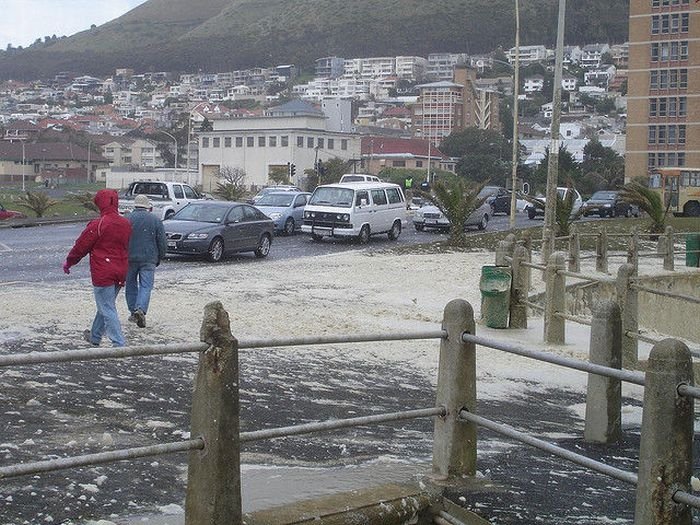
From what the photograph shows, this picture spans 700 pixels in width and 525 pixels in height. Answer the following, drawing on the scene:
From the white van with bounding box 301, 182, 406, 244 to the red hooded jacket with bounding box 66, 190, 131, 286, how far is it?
21323 millimetres

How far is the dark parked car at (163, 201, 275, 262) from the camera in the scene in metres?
25.6

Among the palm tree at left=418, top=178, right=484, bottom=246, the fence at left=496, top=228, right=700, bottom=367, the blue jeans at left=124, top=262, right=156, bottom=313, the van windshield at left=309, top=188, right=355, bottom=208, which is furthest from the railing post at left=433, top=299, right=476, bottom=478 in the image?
the van windshield at left=309, top=188, right=355, bottom=208

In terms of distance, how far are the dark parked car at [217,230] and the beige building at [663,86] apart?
75.8 m

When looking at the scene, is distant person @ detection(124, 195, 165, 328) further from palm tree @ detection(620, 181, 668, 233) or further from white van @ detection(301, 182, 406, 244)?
palm tree @ detection(620, 181, 668, 233)

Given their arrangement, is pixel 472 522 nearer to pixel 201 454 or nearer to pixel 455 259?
pixel 201 454

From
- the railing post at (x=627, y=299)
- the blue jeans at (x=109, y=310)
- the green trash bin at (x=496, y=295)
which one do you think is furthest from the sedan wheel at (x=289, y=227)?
the blue jeans at (x=109, y=310)

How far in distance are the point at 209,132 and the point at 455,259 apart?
299ft

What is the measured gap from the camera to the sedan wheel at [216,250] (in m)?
25.9

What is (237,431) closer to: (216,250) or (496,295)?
(496,295)

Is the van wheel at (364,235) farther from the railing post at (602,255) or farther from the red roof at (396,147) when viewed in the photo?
the red roof at (396,147)

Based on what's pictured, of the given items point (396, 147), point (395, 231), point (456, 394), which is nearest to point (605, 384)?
point (456, 394)

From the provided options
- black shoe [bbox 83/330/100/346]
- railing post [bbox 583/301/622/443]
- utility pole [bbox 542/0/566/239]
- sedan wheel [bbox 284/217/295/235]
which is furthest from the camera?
sedan wheel [bbox 284/217/295/235]

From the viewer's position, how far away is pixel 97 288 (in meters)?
12.0

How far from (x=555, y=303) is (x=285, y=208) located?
21155 mm
